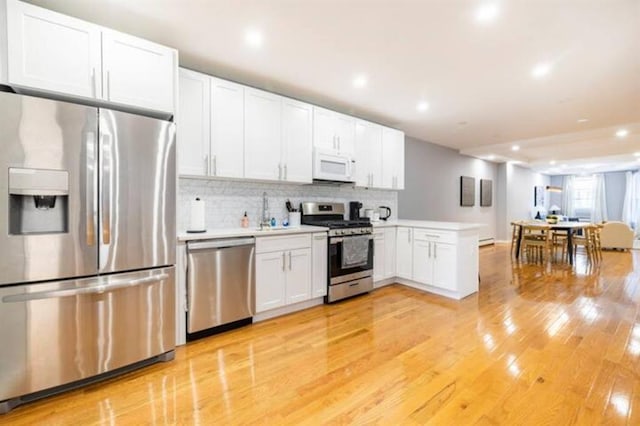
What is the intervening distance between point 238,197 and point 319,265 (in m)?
1.25

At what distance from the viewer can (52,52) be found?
1.92 m

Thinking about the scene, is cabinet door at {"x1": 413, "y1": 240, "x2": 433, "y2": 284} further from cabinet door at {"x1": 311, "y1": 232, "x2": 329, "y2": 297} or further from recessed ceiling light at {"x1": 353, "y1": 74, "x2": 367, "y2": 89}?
recessed ceiling light at {"x1": 353, "y1": 74, "x2": 367, "y2": 89}

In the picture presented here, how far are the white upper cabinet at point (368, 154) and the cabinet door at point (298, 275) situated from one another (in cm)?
153

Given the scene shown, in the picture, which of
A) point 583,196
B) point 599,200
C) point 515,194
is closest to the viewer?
point 515,194

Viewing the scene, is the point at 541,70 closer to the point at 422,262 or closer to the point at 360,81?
the point at 360,81

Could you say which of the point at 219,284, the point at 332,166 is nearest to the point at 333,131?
the point at 332,166

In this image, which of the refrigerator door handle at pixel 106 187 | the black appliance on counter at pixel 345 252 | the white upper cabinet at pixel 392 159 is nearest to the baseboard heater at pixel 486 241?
the white upper cabinet at pixel 392 159

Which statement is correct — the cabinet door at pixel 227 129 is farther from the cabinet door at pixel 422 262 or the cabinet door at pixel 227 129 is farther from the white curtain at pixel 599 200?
the white curtain at pixel 599 200

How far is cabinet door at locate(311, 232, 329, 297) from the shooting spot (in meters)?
3.42

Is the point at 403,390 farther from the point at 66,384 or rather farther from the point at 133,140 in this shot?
the point at 133,140

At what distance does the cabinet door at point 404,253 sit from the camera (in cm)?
428

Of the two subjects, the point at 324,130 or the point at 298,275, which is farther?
the point at 324,130

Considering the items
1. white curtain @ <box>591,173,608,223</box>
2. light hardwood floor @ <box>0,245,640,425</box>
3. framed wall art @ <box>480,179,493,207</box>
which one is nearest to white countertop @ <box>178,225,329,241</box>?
light hardwood floor @ <box>0,245,640,425</box>

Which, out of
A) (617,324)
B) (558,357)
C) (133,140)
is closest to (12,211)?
(133,140)
